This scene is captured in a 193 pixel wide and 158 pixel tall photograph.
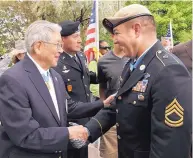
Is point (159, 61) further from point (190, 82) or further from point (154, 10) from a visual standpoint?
point (154, 10)

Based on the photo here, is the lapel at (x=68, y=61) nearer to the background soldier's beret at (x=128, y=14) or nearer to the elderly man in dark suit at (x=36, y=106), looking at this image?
the elderly man in dark suit at (x=36, y=106)

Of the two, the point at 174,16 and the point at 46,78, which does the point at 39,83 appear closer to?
the point at 46,78

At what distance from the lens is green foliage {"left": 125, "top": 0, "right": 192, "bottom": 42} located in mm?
28930

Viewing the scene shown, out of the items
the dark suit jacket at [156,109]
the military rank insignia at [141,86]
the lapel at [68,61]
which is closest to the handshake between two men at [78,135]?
the dark suit jacket at [156,109]

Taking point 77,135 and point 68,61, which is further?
point 68,61

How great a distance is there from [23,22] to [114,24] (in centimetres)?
2694

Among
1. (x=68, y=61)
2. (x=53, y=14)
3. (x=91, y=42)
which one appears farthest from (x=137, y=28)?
(x=53, y=14)

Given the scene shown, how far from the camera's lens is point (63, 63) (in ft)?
14.1

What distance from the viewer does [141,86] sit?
233 cm

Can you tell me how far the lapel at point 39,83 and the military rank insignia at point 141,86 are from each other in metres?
0.72

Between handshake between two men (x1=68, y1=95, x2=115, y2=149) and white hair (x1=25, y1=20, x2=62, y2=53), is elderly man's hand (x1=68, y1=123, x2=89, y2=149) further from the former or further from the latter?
white hair (x1=25, y1=20, x2=62, y2=53)

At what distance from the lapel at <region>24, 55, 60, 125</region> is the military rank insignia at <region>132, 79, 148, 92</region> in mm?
722

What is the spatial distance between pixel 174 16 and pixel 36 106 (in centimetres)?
2854

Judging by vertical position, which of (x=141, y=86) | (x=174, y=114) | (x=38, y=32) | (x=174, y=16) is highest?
(x=38, y=32)
